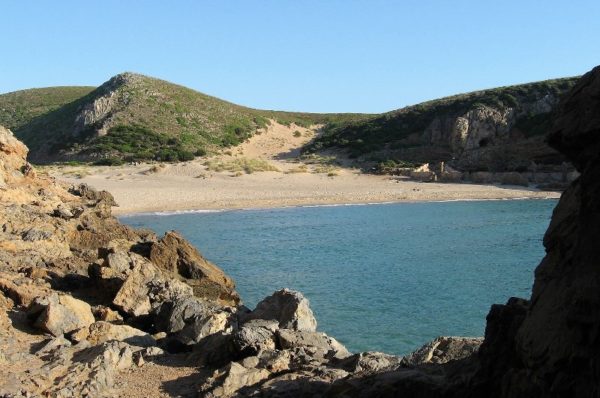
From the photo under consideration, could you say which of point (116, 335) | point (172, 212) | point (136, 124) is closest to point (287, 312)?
point (116, 335)

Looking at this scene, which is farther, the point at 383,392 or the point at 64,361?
the point at 64,361

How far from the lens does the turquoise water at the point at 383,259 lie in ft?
47.6

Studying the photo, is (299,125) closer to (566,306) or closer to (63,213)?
(63,213)

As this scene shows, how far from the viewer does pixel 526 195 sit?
42.9 metres

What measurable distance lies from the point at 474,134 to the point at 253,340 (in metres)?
53.5

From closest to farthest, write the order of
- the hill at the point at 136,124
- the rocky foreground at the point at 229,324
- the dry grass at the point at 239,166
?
the rocky foreground at the point at 229,324 < the dry grass at the point at 239,166 < the hill at the point at 136,124

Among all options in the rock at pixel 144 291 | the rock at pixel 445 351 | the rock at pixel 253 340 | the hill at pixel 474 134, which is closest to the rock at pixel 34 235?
the rock at pixel 144 291

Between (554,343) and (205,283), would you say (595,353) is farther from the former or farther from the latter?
(205,283)

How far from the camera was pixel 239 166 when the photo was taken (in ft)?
169

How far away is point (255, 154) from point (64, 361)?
2334 inches

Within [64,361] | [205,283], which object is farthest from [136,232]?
[64,361]

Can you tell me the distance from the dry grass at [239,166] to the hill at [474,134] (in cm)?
1065

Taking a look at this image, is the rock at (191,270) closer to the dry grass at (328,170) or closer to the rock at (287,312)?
the rock at (287,312)

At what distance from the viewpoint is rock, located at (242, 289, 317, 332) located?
Result: 1087 centimetres
